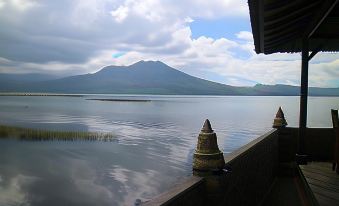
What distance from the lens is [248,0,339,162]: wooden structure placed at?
18.8 ft

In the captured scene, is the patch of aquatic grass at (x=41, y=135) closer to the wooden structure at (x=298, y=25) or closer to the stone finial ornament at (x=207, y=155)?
the wooden structure at (x=298, y=25)

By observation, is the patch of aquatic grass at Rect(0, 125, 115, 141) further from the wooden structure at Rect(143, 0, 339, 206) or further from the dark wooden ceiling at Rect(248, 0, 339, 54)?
the dark wooden ceiling at Rect(248, 0, 339, 54)

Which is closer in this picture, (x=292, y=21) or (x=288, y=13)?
(x=288, y=13)

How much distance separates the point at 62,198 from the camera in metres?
19.8

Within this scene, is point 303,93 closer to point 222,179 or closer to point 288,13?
point 288,13

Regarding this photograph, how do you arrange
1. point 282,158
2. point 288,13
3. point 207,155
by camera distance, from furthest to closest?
point 282,158 < point 288,13 < point 207,155

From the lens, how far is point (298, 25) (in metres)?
8.29

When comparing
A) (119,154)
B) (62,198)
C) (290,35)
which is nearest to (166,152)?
(119,154)

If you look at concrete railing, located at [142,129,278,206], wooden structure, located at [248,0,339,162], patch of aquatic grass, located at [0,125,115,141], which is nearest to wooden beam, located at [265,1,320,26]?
wooden structure, located at [248,0,339,162]

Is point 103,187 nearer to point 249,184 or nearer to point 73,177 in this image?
point 73,177

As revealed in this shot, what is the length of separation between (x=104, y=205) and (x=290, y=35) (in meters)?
14.0

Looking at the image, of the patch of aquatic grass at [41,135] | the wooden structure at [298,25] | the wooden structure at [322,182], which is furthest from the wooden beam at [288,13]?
the patch of aquatic grass at [41,135]

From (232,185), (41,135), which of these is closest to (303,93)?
(232,185)

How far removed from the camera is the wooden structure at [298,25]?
5742 millimetres
